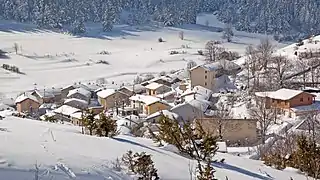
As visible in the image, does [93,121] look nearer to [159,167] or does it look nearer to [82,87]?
[159,167]

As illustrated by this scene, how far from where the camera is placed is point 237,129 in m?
12.9

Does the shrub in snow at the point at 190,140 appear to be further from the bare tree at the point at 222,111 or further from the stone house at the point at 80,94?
the stone house at the point at 80,94

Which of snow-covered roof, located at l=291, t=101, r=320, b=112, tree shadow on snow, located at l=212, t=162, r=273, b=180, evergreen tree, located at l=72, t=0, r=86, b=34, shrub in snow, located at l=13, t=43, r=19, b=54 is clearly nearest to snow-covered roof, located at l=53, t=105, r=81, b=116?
snow-covered roof, located at l=291, t=101, r=320, b=112

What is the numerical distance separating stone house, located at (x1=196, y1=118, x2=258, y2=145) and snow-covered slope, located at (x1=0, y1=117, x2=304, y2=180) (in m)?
6.77

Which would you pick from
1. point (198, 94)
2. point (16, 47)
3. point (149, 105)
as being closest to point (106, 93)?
point (149, 105)

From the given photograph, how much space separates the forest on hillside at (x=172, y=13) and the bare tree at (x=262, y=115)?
3051 cm

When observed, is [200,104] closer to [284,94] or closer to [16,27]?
[284,94]

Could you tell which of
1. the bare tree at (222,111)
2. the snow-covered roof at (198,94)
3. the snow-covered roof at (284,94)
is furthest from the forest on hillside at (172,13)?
the snow-covered roof at (284,94)

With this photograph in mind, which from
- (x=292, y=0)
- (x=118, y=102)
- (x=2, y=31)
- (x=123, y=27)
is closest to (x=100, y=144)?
(x=118, y=102)

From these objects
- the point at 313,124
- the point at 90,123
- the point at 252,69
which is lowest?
the point at 252,69

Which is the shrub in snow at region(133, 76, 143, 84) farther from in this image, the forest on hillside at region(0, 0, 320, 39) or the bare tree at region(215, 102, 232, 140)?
the forest on hillside at region(0, 0, 320, 39)

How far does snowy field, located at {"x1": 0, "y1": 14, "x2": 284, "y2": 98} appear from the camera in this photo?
96.0ft

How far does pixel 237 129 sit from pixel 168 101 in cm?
759

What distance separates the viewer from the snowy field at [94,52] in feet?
96.0
